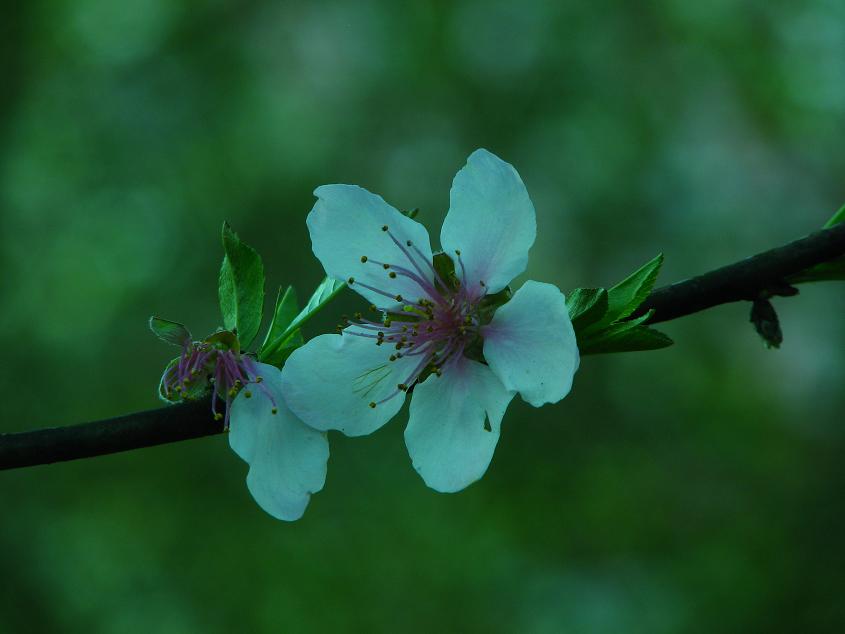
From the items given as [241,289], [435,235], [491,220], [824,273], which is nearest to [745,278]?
[824,273]

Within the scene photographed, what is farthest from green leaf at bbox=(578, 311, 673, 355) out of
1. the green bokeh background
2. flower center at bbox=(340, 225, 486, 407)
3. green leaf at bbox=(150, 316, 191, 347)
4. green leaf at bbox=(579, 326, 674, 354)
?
the green bokeh background

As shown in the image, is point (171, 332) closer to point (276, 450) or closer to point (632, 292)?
point (276, 450)

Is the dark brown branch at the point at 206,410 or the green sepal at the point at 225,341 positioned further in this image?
the green sepal at the point at 225,341

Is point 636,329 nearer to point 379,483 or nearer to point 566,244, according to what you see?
point 379,483

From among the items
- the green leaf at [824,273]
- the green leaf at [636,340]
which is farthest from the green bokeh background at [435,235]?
the green leaf at [636,340]

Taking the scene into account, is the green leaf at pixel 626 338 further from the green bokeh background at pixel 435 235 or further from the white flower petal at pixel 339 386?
the green bokeh background at pixel 435 235

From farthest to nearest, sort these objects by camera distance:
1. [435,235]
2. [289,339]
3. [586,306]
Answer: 1. [435,235]
2. [289,339]
3. [586,306]
